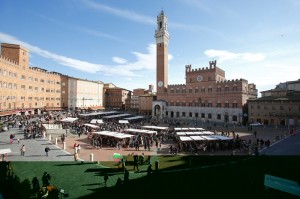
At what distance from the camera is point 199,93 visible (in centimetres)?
5978

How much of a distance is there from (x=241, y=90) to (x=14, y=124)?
50802 millimetres

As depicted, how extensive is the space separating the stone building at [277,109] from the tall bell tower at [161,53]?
Answer: 92.3 ft

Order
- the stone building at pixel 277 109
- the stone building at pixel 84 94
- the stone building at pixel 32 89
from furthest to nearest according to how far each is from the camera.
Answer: the stone building at pixel 84 94 < the stone building at pixel 32 89 < the stone building at pixel 277 109

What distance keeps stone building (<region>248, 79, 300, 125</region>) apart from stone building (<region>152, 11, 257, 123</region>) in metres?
3.18

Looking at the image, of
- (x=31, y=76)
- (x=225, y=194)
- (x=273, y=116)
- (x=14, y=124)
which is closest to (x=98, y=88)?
(x=31, y=76)

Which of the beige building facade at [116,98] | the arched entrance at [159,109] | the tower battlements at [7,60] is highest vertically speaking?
the tower battlements at [7,60]

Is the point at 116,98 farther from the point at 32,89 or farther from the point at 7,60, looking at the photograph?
the point at 7,60

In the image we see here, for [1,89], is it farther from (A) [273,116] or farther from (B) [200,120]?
(A) [273,116]

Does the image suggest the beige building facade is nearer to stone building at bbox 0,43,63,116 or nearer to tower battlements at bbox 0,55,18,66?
stone building at bbox 0,43,63,116

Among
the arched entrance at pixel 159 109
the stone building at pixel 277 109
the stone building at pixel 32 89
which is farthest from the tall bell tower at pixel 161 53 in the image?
the stone building at pixel 32 89

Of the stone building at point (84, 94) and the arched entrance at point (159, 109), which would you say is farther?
the stone building at point (84, 94)

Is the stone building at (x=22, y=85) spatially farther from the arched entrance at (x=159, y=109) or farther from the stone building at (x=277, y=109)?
the stone building at (x=277, y=109)

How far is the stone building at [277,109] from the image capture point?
42969 mm

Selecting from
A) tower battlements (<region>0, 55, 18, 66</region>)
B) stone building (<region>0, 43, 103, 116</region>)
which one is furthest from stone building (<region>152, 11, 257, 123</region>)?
tower battlements (<region>0, 55, 18, 66</region>)
